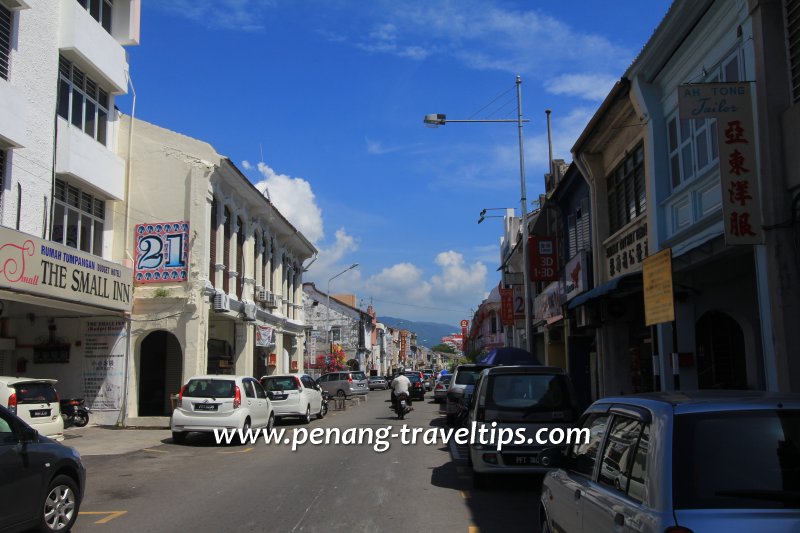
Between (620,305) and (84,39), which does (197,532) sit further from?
(84,39)

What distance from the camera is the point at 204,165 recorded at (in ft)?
75.7

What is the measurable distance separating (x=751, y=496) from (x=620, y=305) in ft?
43.8

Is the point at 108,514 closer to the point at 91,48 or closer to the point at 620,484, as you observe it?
the point at 620,484

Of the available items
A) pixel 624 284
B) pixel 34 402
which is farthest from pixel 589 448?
pixel 34 402

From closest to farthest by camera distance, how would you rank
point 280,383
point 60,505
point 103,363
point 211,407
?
point 60,505 < point 211,407 < point 103,363 < point 280,383

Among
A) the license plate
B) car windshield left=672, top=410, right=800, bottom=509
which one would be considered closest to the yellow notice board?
the license plate

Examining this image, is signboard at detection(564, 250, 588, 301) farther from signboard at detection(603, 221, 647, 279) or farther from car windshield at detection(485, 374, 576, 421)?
car windshield at detection(485, 374, 576, 421)

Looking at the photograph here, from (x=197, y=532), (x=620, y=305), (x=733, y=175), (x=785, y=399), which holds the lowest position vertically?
(x=197, y=532)

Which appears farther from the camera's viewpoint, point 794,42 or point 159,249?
point 159,249

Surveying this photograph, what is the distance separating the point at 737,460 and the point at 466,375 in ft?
59.4

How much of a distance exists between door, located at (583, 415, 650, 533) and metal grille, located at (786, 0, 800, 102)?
6.66 m

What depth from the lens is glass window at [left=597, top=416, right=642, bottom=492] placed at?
424 centimetres

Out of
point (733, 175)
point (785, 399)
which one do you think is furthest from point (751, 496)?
point (733, 175)

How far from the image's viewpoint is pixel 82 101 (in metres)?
20.3
